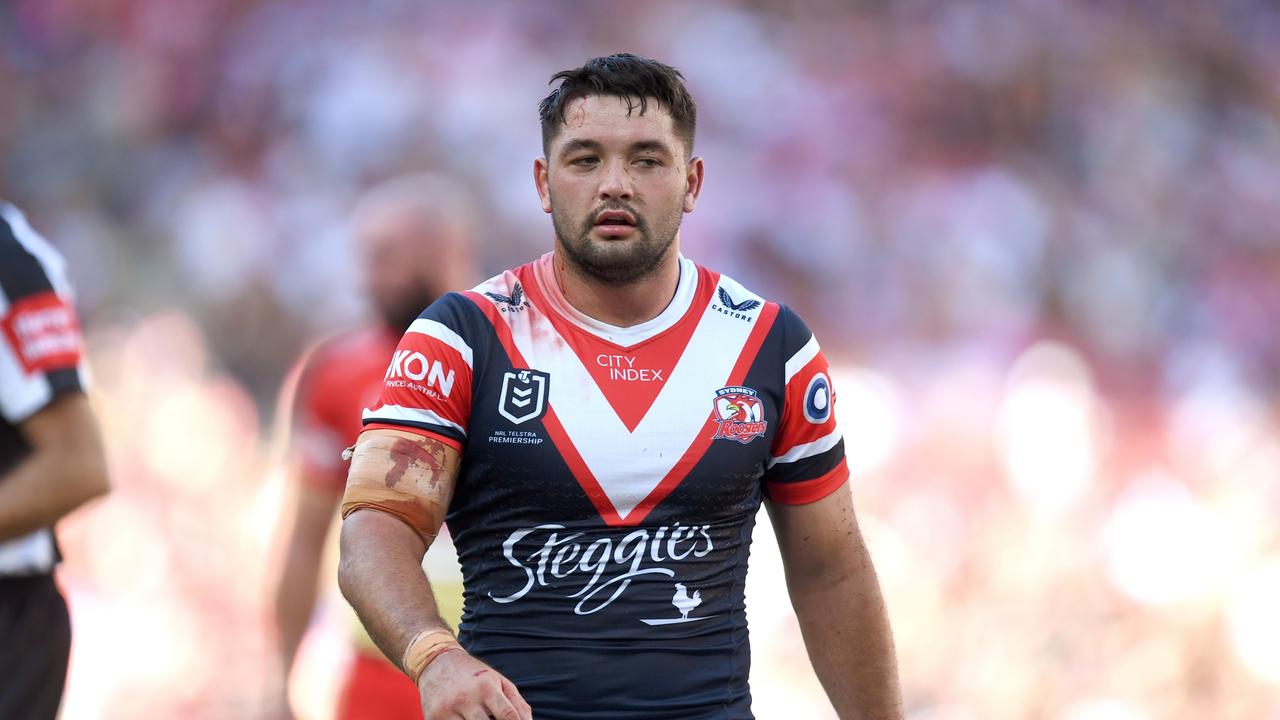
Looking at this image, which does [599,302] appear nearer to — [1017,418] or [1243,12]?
[1017,418]

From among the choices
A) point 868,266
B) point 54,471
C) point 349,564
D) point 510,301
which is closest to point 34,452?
point 54,471

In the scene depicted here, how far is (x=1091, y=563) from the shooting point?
1055 centimetres

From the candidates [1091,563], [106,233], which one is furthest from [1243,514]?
[106,233]

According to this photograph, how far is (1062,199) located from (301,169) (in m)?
5.97

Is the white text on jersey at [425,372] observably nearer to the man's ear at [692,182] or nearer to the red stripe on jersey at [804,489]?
the man's ear at [692,182]

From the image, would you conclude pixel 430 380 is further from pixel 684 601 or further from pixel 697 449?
pixel 684 601

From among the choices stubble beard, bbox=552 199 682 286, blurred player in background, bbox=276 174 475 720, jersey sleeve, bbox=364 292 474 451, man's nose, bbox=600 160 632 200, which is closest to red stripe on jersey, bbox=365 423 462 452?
jersey sleeve, bbox=364 292 474 451

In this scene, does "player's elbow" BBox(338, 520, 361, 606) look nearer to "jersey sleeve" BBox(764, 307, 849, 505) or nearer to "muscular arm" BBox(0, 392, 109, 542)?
"jersey sleeve" BBox(764, 307, 849, 505)

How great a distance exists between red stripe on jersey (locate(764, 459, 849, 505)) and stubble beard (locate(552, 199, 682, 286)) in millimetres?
549

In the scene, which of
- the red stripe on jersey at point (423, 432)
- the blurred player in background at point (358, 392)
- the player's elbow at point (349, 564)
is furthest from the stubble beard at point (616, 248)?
the blurred player in background at point (358, 392)

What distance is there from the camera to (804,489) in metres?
3.46

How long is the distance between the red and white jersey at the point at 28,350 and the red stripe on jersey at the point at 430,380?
41.4 inches

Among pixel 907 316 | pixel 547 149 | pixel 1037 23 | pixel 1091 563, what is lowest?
pixel 547 149

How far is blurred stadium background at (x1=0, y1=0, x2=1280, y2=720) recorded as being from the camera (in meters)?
9.96
